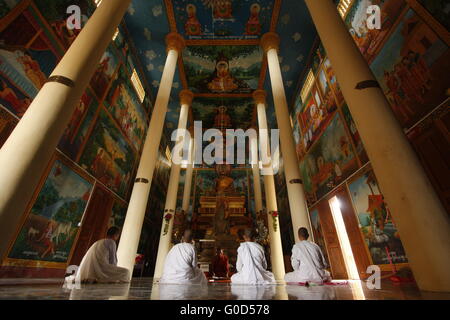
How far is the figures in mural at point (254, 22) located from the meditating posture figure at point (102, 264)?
10806 mm

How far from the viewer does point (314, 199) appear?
1002 centimetres

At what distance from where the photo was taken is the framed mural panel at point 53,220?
5.00 m

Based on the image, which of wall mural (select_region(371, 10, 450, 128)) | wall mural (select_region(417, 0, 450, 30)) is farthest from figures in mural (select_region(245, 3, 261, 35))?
wall mural (select_region(417, 0, 450, 30))

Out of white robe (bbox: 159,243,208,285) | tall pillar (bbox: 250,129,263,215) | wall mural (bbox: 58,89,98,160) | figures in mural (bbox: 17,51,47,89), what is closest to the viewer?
white robe (bbox: 159,243,208,285)

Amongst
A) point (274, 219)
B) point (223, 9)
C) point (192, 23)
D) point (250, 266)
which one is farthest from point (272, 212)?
point (192, 23)

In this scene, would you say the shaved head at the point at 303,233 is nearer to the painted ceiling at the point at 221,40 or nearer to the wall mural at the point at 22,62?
the wall mural at the point at 22,62

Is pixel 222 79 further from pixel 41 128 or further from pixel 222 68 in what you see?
pixel 41 128

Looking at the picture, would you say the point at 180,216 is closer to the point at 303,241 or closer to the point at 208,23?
the point at 303,241

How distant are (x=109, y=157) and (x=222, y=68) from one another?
8.07 metres

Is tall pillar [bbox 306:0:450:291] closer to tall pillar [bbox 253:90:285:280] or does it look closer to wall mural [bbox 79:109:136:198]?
tall pillar [bbox 253:90:285:280]

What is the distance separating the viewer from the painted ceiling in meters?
9.62

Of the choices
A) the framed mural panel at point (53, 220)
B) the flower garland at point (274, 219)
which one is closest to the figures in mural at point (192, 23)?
the framed mural panel at point (53, 220)

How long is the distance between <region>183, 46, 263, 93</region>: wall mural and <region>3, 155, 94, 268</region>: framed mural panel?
8.73 m

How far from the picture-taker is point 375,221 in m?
6.11
